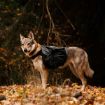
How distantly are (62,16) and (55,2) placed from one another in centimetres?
118

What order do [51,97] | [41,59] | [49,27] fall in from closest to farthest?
[51,97] → [41,59] → [49,27]

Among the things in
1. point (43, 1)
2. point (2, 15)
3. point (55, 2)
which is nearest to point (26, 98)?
point (43, 1)

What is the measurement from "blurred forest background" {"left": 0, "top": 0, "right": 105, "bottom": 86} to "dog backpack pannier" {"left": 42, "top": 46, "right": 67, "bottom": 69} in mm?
4271

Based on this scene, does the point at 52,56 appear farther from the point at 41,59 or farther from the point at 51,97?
the point at 51,97

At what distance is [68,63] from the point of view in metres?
11.7

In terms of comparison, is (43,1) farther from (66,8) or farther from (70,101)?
(70,101)

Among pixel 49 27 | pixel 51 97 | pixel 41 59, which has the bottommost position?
pixel 51 97

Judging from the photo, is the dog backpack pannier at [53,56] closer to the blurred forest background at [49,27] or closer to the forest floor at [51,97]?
the forest floor at [51,97]

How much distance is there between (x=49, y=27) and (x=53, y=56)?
4.85m

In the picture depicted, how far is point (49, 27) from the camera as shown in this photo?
16.1 metres

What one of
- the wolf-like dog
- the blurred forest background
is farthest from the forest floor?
the blurred forest background

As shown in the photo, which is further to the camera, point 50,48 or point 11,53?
point 11,53

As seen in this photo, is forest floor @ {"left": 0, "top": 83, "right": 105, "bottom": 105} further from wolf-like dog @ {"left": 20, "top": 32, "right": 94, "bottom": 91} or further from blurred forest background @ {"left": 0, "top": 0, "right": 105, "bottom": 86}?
blurred forest background @ {"left": 0, "top": 0, "right": 105, "bottom": 86}

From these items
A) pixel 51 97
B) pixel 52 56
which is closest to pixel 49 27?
pixel 52 56
